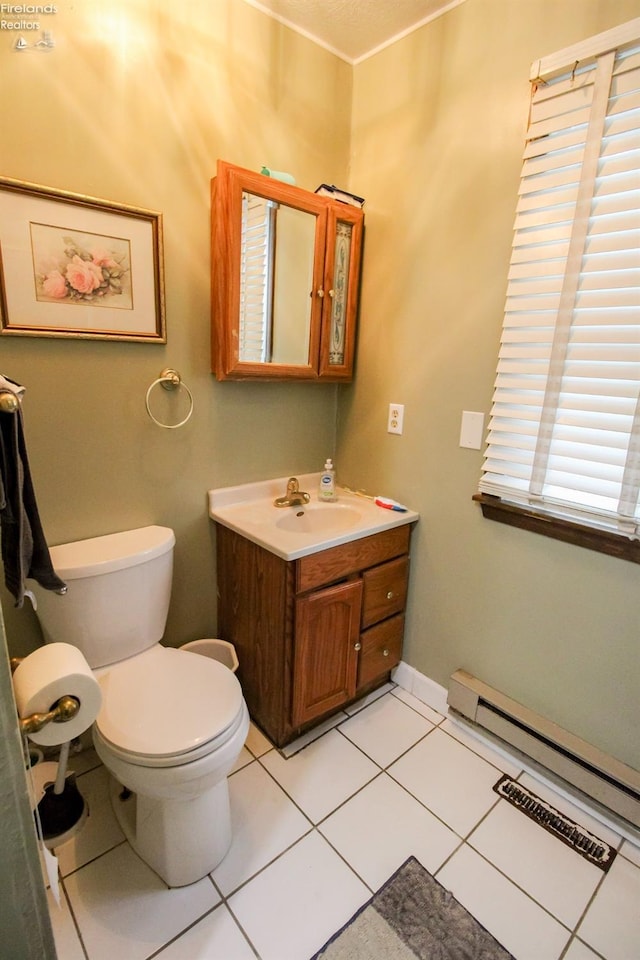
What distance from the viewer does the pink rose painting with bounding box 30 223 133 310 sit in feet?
4.06

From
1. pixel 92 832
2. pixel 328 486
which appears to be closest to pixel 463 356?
pixel 328 486

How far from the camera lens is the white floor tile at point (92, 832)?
123 cm

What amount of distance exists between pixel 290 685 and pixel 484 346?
133 centimetres

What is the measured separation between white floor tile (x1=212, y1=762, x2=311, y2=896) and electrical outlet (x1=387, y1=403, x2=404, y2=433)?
1.35 meters

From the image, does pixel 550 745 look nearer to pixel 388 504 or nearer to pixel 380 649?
pixel 380 649

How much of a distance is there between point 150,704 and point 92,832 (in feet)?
1.67

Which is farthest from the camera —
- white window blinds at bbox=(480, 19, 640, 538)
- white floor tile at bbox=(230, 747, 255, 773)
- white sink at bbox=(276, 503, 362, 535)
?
white sink at bbox=(276, 503, 362, 535)

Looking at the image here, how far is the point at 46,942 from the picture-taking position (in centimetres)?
57

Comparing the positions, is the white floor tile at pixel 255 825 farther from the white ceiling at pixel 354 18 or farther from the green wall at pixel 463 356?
the white ceiling at pixel 354 18

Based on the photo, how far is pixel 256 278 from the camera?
1566mm

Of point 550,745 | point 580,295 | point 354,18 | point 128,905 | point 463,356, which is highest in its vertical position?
point 354,18

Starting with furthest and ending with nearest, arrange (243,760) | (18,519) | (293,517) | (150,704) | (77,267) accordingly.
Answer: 1. (293,517)
2. (243,760)
3. (77,267)
4. (150,704)
5. (18,519)

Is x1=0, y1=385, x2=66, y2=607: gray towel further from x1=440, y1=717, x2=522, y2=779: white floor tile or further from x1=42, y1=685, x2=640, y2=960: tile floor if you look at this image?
x1=440, y1=717, x2=522, y2=779: white floor tile

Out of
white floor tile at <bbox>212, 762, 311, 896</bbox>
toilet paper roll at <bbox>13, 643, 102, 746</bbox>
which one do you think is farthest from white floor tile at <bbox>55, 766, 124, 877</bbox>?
toilet paper roll at <bbox>13, 643, 102, 746</bbox>
